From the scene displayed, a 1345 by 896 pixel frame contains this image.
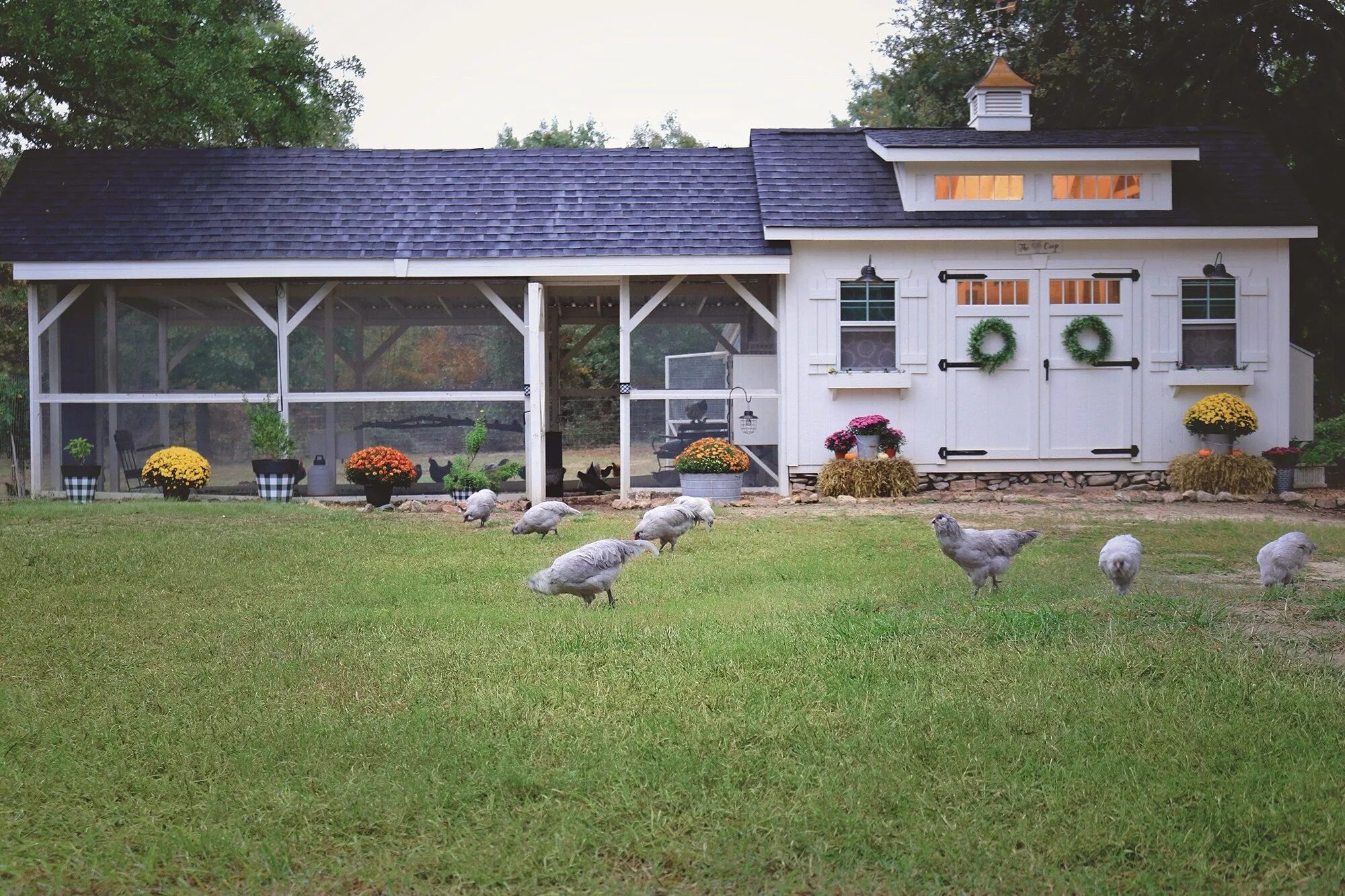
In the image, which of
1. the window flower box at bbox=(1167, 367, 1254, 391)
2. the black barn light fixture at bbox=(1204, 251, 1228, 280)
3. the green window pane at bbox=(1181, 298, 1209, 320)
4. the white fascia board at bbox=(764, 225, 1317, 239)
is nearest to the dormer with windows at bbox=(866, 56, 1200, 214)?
the white fascia board at bbox=(764, 225, 1317, 239)

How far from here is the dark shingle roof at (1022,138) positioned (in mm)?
17422

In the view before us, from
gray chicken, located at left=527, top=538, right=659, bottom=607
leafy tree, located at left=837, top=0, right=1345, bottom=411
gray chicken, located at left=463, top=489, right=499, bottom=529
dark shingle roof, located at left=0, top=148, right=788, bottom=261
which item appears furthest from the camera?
leafy tree, located at left=837, top=0, right=1345, bottom=411

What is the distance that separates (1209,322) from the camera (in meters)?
17.7

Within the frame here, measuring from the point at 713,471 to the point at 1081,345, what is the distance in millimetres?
5150

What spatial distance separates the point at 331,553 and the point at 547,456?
7.20 metres

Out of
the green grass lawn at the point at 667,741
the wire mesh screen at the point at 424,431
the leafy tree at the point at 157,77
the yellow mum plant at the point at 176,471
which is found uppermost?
the leafy tree at the point at 157,77

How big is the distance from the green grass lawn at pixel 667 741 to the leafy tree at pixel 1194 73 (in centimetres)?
1486

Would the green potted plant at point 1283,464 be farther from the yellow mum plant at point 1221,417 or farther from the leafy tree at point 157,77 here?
the leafy tree at point 157,77

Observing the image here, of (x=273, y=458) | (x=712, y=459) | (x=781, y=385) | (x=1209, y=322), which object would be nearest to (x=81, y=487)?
(x=273, y=458)

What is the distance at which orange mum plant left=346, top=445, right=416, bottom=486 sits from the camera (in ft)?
52.5

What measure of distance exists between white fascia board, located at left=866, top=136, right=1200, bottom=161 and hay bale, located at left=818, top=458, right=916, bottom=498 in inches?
155

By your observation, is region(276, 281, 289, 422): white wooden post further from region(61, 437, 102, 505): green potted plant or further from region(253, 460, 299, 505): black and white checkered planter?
region(61, 437, 102, 505): green potted plant

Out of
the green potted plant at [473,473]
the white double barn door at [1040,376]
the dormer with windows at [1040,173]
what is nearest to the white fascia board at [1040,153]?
the dormer with windows at [1040,173]

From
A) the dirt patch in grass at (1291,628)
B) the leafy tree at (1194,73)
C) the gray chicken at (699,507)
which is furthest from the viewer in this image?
the leafy tree at (1194,73)
